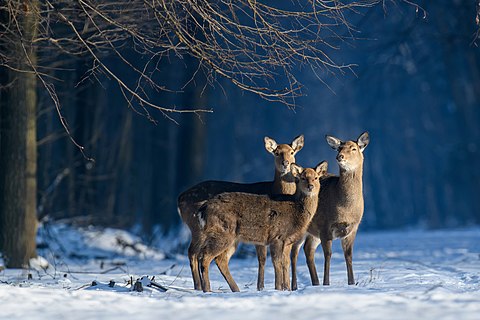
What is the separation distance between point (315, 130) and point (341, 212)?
55911 millimetres

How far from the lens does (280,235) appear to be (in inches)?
450

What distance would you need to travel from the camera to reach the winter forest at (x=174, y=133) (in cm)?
1108

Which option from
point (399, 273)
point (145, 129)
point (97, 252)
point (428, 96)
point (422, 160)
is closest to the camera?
point (399, 273)

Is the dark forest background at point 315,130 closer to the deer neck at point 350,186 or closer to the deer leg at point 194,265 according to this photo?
the deer neck at point 350,186

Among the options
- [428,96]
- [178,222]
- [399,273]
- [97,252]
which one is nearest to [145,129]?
[178,222]

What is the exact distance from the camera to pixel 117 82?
2764 centimetres

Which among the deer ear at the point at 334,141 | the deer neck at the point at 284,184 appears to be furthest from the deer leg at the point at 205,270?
the deer ear at the point at 334,141

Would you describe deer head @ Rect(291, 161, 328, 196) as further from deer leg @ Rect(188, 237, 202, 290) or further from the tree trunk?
the tree trunk

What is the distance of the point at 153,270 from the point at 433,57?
30511mm

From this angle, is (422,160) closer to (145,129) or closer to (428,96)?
(428,96)

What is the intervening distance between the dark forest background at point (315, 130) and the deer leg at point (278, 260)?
2241 millimetres

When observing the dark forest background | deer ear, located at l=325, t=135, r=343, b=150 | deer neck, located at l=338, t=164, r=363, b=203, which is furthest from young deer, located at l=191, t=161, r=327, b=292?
the dark forest background

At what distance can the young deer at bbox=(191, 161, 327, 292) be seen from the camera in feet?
36.9

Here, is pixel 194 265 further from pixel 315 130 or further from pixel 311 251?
pixel 315 130
